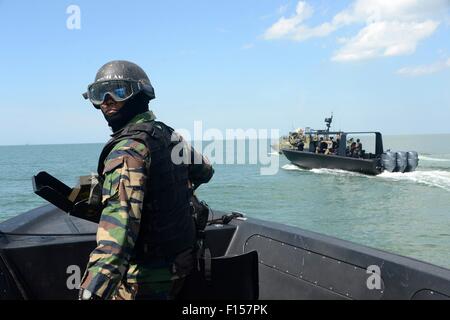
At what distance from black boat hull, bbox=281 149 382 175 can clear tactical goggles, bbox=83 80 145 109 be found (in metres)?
32.2

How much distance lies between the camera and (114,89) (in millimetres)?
2211

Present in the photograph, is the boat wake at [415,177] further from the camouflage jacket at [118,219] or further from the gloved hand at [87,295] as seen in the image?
the gloved hand at [87,295]

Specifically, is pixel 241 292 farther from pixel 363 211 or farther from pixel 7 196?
pixel 7 196

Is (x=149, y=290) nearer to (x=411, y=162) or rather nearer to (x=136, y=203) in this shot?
(x=136, y=203)

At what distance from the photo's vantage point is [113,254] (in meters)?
1.85

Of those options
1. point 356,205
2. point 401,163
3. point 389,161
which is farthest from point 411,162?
point 356,205

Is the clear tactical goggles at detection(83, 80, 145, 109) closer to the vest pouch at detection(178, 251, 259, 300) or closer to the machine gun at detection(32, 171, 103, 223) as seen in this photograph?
the machine gun at detection(32, 171, 103, 223)

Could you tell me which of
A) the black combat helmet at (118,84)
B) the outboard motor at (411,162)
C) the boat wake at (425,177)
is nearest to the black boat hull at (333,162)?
the boat wake at (425,177)

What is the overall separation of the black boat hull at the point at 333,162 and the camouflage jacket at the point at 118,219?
32.4 meters

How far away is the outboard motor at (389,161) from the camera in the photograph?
32.6m

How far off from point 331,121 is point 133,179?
40.9 metres

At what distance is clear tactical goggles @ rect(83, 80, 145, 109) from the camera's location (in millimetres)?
2209

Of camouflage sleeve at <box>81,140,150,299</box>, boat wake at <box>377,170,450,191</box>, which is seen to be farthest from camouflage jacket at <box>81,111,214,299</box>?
boat wake at <box>377,170,450,191</box>
